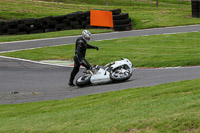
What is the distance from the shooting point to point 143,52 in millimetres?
19234

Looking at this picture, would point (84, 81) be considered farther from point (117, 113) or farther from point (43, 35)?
point (43, 35)

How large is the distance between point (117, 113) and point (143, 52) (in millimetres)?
11445

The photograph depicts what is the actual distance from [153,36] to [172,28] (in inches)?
140

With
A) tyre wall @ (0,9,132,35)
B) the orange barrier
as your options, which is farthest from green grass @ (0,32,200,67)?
tyre wall @ (0,9,132,35)

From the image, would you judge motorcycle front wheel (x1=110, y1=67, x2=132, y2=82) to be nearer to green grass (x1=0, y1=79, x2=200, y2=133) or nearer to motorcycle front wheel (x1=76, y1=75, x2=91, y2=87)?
motorcycle front wheel (x1=76, y1=75, x2=91, y2=87)

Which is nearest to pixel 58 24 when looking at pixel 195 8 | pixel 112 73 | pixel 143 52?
pixel 143 52

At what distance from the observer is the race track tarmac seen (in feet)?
41.0

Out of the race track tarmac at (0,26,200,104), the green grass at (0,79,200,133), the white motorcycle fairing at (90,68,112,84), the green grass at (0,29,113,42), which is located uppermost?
the green grass at (0,79,200,133)

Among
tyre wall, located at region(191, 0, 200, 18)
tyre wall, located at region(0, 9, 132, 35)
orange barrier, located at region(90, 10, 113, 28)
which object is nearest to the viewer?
tyre wall, located at region(0, 9, 132, 35)

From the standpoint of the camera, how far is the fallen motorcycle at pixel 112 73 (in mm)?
13148

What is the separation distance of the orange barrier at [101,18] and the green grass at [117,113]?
1567cm

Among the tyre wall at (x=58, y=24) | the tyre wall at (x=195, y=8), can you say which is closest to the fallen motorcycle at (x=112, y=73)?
the tyre wall at (x=58, y=24)

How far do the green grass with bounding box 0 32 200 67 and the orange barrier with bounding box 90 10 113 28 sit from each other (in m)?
3.63

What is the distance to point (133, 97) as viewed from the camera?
9727 mm
